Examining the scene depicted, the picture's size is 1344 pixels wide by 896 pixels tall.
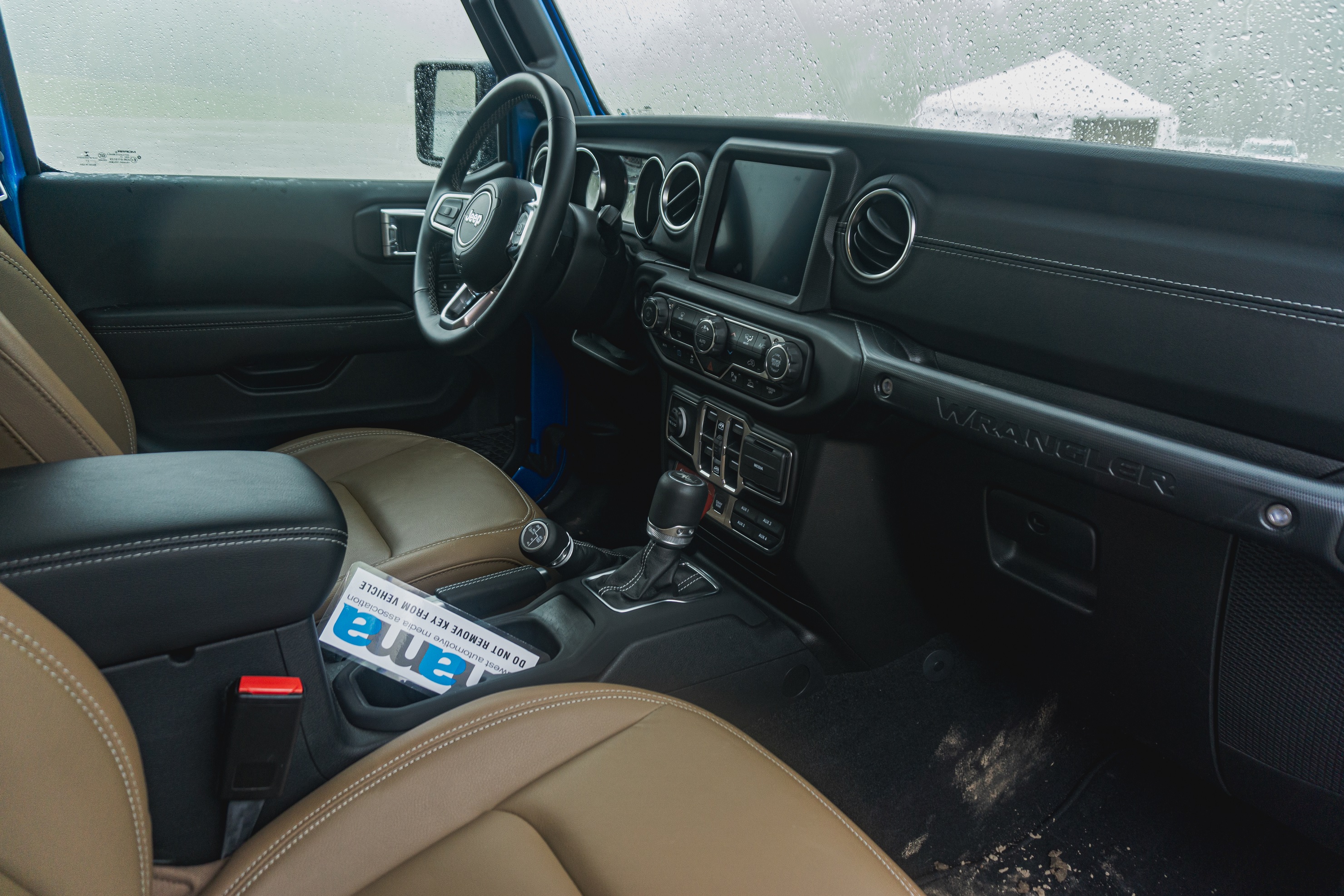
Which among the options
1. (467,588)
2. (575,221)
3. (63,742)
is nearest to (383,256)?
(575,221)

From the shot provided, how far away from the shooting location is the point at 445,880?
2.35ft

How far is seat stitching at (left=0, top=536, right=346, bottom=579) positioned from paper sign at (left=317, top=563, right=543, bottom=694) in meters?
0.39

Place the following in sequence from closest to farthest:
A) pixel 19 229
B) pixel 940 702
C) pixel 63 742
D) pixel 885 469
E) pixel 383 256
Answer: pixel 63 742
pixel 885 469
pixel 940 702
pixel 19 229
pixel 383 256

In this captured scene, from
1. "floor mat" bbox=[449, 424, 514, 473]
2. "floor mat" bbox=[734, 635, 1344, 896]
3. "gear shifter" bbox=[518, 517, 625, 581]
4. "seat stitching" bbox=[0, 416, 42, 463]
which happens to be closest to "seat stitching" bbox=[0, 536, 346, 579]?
"seat stitching" bbox=[0, 416, 42, 463]

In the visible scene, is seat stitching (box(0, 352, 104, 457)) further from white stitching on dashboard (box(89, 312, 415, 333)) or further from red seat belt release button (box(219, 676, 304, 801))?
white stitching on dashboard (box(89, 312, 415, 333))

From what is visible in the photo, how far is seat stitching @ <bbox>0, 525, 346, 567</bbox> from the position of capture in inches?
25.4

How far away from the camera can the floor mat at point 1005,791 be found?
131 centimetres

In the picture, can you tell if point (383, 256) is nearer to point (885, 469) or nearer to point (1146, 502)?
point (885, 469)

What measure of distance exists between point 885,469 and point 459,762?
766mm

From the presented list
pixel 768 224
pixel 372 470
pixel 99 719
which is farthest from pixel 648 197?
pixel 99 719

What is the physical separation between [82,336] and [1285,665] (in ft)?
5.60

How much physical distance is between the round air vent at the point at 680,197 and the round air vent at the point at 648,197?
57 mm

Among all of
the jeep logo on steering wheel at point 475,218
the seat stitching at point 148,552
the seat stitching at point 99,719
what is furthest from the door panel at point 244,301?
the seat stitching at point 99,719

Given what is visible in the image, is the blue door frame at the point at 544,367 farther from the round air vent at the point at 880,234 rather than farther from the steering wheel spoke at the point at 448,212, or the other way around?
the round air vent at the point at 880,234
